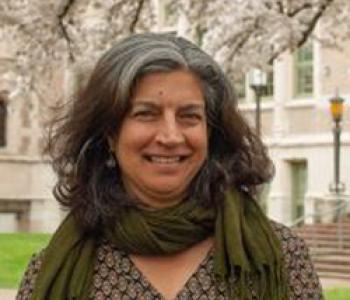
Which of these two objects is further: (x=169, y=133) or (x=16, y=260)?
(x=16, y=260)

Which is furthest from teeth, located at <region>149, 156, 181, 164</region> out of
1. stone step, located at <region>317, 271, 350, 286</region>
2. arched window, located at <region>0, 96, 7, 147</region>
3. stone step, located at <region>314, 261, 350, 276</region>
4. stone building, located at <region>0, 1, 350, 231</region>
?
arched window, located at <region>0, 96, 7, 147</region>

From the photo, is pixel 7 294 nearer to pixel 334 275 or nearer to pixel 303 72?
pixel 334 275

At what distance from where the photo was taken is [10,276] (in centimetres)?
2127

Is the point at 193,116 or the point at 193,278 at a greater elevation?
the point at 193,116

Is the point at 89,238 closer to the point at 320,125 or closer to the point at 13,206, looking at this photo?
the point at 320,125

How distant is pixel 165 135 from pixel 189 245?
0.32 metres

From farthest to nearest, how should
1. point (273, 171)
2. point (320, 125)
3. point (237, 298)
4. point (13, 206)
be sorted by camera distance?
1. point (13, 206)
2. point (320, 125)
3. point (273, 171)
4. point (237, 298)

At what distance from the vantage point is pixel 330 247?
2623cm

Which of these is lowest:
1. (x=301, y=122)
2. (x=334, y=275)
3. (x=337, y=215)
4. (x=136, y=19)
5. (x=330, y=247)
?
(x=334, y=275)

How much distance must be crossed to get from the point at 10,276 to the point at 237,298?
1809 centimetres

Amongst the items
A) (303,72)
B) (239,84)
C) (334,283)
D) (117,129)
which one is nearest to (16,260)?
(239,84)

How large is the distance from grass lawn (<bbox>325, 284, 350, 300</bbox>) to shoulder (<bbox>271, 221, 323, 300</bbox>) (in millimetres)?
13665

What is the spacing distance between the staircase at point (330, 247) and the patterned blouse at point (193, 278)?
19616 mm

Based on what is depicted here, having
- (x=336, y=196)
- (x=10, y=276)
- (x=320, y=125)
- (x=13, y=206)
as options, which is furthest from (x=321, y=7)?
(x=13, y=206)
